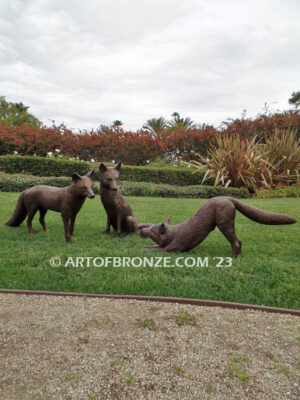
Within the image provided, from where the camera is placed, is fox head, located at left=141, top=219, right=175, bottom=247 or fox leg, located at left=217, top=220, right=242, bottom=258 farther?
fox head, located at left=141, top=219, right=175, bottom=247

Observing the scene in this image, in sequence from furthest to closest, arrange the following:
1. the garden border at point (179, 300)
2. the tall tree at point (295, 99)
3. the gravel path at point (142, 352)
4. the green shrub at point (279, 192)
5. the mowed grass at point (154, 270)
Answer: the tall tree at point (295, 99) < the green shrub at point (279, 192) < the mowed grass at point (154, 270) < the garden border at point (179, 300) < the gravel path at point (142, 352)

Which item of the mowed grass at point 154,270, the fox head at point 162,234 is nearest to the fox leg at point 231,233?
the mowed grass at point 154,270

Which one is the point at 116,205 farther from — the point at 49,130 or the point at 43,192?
the point at 49,130

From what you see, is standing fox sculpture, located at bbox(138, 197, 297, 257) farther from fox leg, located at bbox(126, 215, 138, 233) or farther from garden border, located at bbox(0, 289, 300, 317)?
garden border, located at bbox(0, 289, 300, 317)

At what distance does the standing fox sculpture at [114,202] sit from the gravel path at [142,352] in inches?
78.7

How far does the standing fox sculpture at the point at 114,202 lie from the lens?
156 inches

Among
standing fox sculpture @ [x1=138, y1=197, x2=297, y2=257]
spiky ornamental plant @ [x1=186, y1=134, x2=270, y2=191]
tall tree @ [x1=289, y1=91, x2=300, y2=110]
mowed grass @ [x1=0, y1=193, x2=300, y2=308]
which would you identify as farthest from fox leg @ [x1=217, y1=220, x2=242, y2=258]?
tall tree @ [x1=289, y1=91, x2=300, y2=110]

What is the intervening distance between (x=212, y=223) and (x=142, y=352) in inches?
76.9

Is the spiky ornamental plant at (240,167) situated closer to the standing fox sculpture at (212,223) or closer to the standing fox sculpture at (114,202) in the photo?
the standing fox sculpture at (114,202)

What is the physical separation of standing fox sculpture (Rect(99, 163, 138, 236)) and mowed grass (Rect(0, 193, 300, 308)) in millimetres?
234

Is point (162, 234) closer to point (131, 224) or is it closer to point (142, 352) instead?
point (131, 224)

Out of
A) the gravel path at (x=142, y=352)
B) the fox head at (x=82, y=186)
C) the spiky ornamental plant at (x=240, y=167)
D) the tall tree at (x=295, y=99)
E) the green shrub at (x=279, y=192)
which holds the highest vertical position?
the tall tree at (x=295, y=99)

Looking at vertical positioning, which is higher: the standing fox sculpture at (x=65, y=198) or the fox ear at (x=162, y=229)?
the standing fox sculpture at (x=65, y=198)

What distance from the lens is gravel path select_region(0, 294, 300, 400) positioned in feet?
4.75
